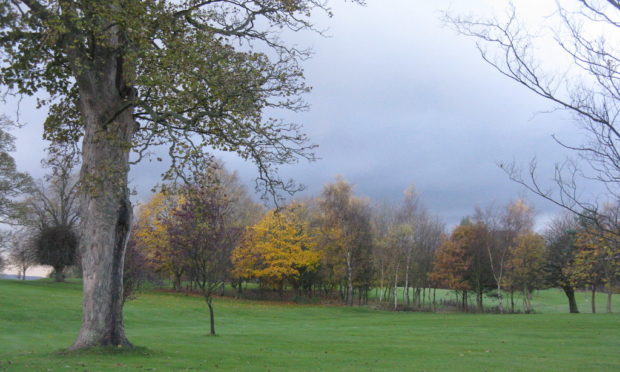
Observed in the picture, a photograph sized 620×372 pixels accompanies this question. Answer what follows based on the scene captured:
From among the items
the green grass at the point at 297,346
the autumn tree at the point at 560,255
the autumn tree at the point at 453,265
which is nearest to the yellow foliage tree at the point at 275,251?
the autumn tree at the point at 453,265

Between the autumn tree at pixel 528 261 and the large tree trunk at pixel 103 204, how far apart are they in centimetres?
3959

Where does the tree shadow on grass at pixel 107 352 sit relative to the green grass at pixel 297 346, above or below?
Result: above

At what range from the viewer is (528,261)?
4422 cm

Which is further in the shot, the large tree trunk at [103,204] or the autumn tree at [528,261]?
the autumn tree at [528,261]

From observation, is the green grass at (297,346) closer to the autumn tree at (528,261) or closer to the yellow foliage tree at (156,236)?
the yellow foliage tree at (156,236)

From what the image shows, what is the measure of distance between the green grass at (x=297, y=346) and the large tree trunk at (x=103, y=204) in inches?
29.4

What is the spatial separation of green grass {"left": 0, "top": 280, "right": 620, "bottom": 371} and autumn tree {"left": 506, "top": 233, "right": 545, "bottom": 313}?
12.6 metres

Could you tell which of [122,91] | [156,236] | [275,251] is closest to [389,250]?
[275,251]

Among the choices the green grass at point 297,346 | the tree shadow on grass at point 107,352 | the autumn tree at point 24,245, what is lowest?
the green grass at point 297,346

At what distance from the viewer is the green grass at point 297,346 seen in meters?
11.7

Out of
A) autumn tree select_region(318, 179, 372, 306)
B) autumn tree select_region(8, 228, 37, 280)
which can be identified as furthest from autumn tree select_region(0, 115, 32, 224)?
autumn tree select_region(318, 179, 372, 306)

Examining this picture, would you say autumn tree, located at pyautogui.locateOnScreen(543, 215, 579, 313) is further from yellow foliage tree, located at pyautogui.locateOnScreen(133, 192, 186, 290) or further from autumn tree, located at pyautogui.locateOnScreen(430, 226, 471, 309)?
yellow foliage tree, located at pyautogui.locateOnScreen(133, 192, 186, 290)

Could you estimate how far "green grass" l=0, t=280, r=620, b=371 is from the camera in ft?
38.2

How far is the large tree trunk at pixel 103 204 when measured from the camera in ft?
38.8
